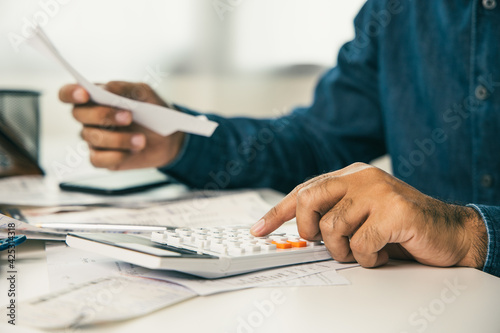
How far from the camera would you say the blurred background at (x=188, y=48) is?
1853 mm

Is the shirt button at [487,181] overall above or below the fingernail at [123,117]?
below

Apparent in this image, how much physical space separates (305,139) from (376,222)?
0.62 meters

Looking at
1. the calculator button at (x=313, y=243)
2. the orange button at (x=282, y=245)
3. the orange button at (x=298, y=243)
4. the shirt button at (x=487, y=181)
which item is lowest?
the shirt button at (x=487, y=181)

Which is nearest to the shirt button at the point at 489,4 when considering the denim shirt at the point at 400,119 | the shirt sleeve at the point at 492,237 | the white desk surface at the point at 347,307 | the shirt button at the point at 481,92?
the denim shirt at the point at 400,119

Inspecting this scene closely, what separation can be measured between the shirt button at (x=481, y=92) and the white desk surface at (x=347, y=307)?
19.2 inches

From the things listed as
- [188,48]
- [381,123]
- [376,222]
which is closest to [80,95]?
[376,222]

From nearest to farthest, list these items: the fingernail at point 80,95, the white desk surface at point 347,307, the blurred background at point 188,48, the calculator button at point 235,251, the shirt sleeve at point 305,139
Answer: the white desk surface at point 347,307 → the calculator button at point 235,251 → the fingernail at point 80,95 → the shirt sleeve at point 305,139 → the blurred background at point 188,48

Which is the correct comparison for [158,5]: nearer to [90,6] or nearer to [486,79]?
[90,6]

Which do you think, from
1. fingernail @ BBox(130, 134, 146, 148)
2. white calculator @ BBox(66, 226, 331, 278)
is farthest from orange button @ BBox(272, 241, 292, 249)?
fingernail @ BBox(130, 134, 146, 148)

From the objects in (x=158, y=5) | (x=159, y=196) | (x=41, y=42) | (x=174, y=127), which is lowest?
(x=159, y=196)

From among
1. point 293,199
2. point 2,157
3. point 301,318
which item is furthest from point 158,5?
point 301,318

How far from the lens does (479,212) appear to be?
0.55 m

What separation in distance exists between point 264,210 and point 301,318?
395 mm

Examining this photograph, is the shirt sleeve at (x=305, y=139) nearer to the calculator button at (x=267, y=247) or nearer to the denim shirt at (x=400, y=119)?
the denim shirt at (x=400, y=119)
